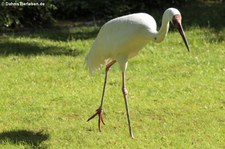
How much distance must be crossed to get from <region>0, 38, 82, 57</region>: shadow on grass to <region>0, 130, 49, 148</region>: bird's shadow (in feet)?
11.4

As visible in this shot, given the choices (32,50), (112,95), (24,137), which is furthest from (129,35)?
(32,50)

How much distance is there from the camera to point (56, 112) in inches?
276

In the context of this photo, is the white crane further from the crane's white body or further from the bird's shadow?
the bird's shadow

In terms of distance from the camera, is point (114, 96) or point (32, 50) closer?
point (114, 96)

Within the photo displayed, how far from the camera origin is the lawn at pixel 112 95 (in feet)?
Answer: 20.3

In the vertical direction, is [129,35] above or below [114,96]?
above

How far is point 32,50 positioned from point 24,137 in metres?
3.91

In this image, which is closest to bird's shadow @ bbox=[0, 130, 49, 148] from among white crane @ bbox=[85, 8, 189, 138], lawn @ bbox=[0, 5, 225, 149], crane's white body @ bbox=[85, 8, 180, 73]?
lawn @ bbox=[0, 5, 225, 149]

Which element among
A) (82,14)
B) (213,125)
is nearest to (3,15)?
(82,14)

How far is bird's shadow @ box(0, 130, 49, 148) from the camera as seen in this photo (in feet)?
19.7

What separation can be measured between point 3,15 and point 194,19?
3913 millimetres

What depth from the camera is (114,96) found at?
300 inches

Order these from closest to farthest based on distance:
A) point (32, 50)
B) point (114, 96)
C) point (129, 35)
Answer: point (129, 35), point (114, 96), point (32, 50)

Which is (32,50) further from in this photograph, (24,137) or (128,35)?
(128,35)
